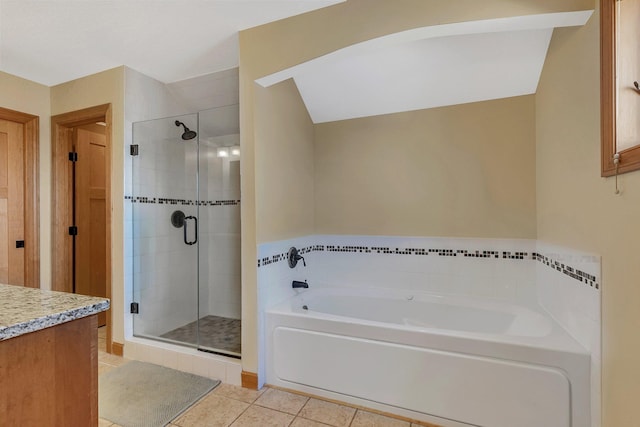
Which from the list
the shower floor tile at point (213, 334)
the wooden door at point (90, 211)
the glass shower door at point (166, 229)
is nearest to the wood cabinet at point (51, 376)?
the shower floor tile at point (213, 334)

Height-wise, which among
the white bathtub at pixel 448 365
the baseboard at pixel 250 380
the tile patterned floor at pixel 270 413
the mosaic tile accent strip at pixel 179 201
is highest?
the mosaic tile accent strip at pixel 179 201

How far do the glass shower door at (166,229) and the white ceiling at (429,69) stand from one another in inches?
49.3

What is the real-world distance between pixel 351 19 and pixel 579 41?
1.17 meters

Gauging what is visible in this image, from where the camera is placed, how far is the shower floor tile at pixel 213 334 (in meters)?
2.44

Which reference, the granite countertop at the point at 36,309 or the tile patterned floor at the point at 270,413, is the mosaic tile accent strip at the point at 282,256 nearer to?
the tile patterned floor at the point at 270,413

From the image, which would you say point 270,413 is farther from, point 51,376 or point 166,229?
point 166,229

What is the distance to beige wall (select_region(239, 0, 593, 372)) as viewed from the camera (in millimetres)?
1531

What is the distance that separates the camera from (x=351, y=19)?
5.78ft

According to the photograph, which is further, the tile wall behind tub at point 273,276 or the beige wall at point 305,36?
the tile wall behind tub at point 273,276

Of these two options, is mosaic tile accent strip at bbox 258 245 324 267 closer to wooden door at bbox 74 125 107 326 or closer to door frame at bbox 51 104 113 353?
door frame at bbox 51 104 113 353

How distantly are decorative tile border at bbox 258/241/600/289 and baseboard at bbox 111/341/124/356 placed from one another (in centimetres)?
151

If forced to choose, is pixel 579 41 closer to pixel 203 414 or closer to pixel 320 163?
pixel 320 163

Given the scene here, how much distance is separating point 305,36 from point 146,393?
251 cm

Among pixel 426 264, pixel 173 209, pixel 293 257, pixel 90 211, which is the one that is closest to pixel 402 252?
pixel 426 264
